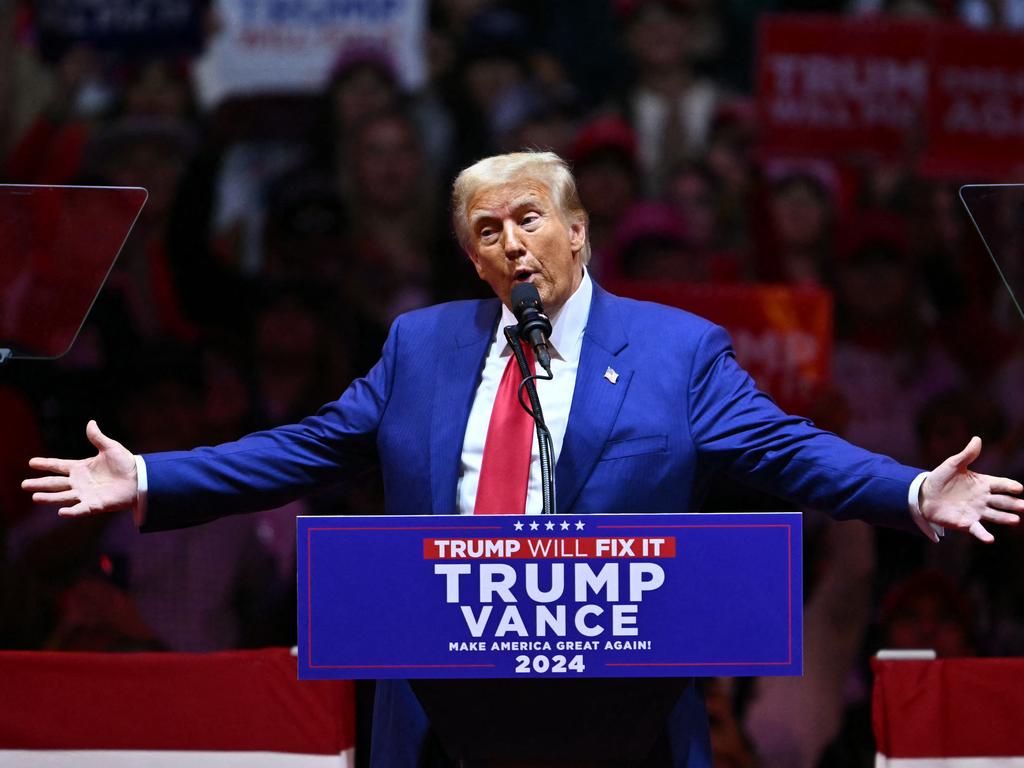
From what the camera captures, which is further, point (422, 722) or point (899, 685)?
point (899, 685)

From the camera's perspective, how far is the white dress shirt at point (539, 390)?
2506 millimetres

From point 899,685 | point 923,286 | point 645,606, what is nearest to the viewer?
point 645,606

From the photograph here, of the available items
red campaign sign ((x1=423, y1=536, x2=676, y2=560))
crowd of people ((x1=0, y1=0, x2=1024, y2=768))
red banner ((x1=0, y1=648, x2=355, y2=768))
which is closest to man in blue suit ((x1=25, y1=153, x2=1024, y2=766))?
red campaign sign ((x1=423, y1=536, x2=676, y2=560))

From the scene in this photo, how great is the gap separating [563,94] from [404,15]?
2.46ft

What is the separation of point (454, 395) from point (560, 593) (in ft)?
1.55

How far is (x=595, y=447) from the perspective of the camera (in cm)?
249

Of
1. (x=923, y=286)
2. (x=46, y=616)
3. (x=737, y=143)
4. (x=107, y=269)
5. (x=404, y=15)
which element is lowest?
(x=46, y=616)

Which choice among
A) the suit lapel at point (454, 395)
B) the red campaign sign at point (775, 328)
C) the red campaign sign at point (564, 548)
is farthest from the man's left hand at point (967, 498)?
the red campaign sign at point (775, 328)

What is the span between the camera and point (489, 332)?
8.82 feet

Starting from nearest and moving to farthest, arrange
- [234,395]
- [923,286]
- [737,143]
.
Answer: [234,395] → [923,286] → [737,143]

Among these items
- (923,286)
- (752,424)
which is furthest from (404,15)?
(752,424)

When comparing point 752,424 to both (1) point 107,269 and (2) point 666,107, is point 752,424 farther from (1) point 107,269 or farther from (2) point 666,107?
(2) point 666,107

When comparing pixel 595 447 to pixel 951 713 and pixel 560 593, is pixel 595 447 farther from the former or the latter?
pixel 951 713

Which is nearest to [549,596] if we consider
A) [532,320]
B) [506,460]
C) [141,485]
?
[506,460]
